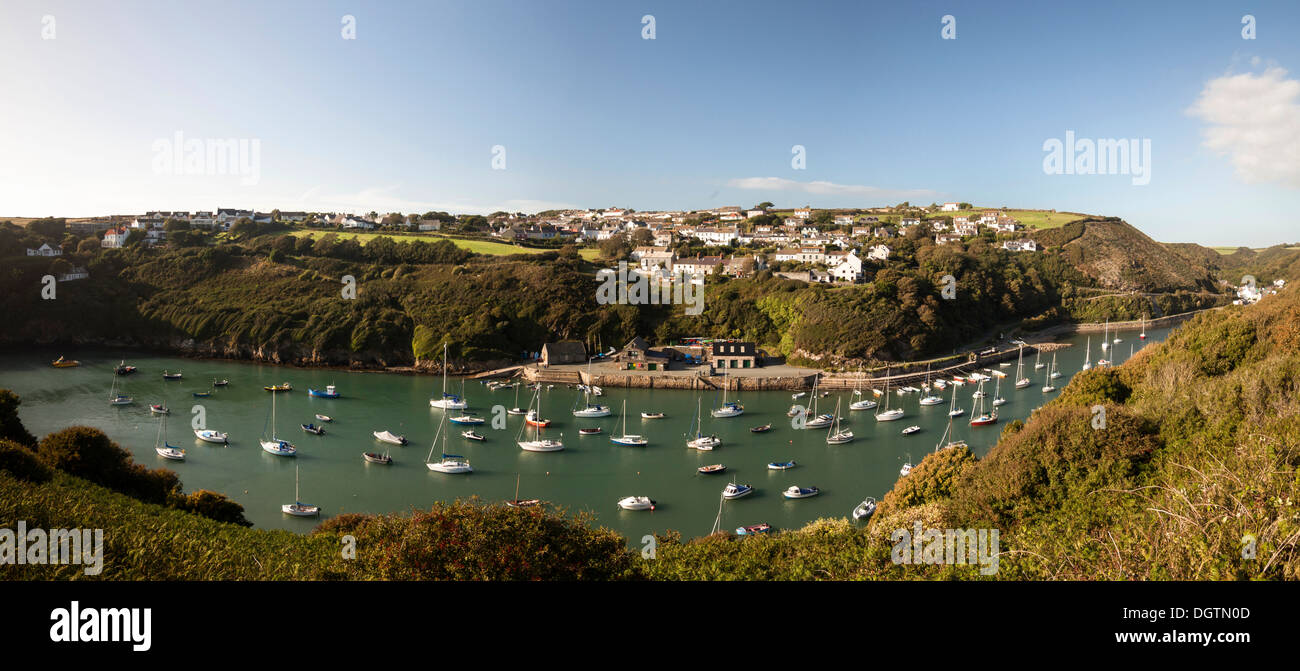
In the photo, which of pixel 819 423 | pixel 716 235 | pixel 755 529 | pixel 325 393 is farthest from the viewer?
pixel 716 235

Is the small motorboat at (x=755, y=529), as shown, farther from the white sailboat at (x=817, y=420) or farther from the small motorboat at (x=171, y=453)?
the small motorboat at (x=171, y=453)

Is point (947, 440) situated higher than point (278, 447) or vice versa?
point (278, 447)

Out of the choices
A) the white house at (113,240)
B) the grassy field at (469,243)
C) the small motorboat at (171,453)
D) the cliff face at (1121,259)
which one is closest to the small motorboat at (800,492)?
the small motorboat at (171,453)

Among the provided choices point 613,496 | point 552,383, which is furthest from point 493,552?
point 552,383

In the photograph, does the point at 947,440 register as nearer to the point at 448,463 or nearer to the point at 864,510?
the point at 864,510

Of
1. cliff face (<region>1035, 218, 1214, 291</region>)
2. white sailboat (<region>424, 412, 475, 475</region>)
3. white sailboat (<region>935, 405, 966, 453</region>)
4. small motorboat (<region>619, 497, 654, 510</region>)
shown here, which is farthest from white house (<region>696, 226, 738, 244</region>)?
small motorboat (<region>619, 497, 654, 510</region>)

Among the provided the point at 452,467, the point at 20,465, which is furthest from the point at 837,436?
the point at 20,465
